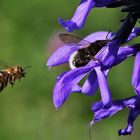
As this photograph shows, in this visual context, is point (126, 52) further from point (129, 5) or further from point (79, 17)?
point (79, 17)

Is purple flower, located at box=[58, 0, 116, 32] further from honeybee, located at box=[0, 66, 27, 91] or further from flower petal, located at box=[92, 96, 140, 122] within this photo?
honeybee, located at box=[0, 66, 27, 91]

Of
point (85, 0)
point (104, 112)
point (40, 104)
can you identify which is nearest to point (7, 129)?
point (40, 104)

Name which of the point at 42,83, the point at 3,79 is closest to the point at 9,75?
the point at 3,79

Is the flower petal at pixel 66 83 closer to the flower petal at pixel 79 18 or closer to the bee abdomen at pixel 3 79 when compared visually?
the flower petal at pixel 79 18

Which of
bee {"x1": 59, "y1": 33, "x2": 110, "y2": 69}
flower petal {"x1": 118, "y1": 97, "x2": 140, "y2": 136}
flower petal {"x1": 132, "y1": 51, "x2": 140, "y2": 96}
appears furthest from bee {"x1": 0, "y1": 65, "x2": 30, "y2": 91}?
flower petal {"x1": 132, "y1": 51, "x2": 140, "y2": 96}

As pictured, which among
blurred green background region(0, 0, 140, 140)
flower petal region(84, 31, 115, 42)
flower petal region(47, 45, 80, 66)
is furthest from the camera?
blurred green background region(0, 0, 140, 140)

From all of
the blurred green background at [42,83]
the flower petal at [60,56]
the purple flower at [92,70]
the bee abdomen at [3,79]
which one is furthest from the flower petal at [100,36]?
the blurred green background at [42,83]
